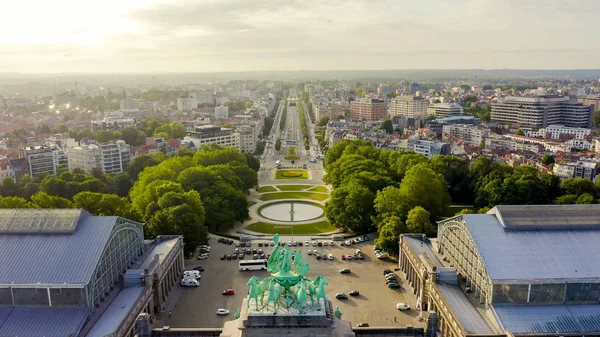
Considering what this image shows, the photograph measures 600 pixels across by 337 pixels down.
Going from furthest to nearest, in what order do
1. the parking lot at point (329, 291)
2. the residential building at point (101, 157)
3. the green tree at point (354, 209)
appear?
the residential building at point (101, 157), the green tree at point (354, 209), the parking lot at point (329, 291)

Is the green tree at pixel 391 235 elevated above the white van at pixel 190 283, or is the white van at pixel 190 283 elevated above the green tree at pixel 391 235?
the green tree at pixel 391 235

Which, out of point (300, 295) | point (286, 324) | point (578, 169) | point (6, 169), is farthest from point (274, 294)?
point (6, 169)

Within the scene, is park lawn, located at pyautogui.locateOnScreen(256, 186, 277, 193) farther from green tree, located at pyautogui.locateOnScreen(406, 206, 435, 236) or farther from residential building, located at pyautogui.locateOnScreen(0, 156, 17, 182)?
residential building, located at pyautogui.locateOnScreen(0, 156, 17, 182)

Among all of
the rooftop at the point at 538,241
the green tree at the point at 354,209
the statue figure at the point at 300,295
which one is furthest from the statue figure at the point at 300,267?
the green tree at the point at 354,209

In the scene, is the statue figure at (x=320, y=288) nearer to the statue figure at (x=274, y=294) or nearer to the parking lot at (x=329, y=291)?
the statue figure at (x=274, y=294)

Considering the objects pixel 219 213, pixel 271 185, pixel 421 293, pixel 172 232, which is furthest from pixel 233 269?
pixel 271 185

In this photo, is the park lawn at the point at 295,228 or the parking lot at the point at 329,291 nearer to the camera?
the parking lot at the point at 329,291

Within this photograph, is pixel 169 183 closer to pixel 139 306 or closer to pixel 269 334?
pixel 139 306
